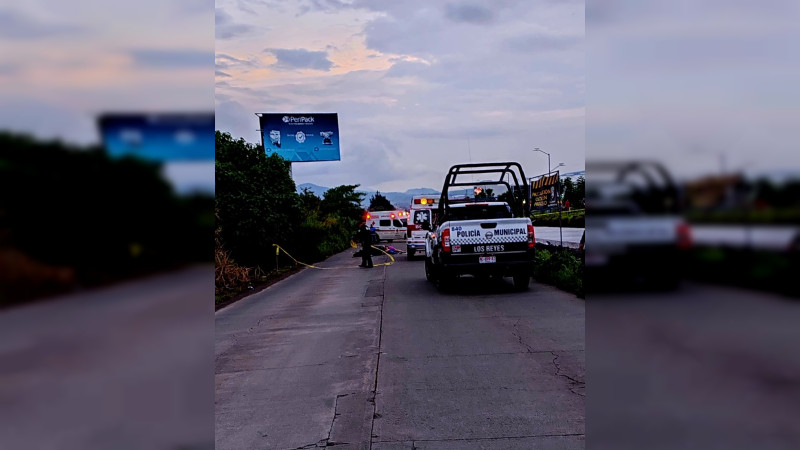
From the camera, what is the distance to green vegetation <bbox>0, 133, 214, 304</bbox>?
107cm

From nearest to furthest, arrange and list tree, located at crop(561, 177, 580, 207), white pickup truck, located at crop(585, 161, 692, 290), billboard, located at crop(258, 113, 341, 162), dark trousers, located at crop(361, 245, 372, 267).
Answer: white pickup truck, located at crop(585, 161, 692, 290) → tree, located at crop(561, 177, 580, 207) → dark trousers, located at crop(361, 245, 372, 267) → billboard, located at crop(258, 113, 341, 162)

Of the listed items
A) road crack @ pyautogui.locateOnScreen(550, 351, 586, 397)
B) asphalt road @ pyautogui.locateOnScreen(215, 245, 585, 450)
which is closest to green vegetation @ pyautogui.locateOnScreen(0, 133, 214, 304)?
asphalt road @ pyautogui.locateOnScreen(215, 245, 585, 450)

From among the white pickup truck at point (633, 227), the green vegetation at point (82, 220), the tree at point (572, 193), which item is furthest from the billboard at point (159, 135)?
the tree at point (572, 193)

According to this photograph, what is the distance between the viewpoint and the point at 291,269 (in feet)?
76.4

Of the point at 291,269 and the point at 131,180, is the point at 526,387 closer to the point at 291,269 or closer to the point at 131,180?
the point at 131,180

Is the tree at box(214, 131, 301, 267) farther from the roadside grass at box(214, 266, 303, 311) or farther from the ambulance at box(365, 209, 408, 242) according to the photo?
the ambulance at box(365, 209, 408, 242)

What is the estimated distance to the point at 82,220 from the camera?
46.8 inches

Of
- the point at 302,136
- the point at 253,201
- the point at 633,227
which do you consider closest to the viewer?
the point at 633,227

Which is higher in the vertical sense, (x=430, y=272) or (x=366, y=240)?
(x=366, y=240)

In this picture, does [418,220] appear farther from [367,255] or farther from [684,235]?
[684,235]

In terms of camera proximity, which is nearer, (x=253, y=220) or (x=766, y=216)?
(x=766, y=216)

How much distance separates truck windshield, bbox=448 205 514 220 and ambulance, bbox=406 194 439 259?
9060 mm

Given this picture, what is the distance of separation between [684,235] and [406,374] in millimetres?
5670

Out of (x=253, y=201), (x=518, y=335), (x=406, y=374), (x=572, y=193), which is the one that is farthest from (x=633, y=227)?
(x=253, y=201)
